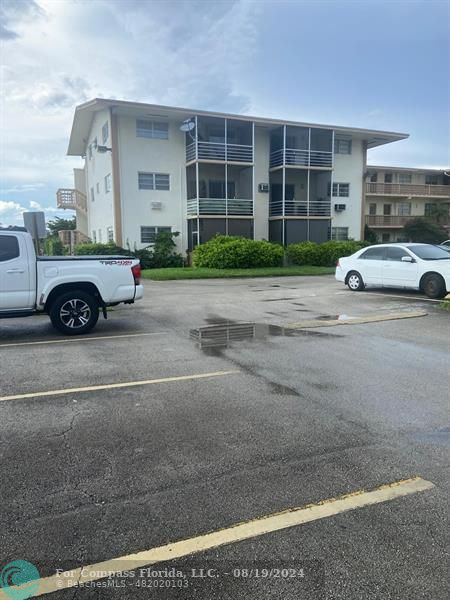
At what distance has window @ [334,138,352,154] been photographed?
3203 cm

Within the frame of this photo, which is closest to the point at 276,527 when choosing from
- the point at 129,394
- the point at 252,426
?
the point at 252,426

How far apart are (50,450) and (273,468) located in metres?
1.90

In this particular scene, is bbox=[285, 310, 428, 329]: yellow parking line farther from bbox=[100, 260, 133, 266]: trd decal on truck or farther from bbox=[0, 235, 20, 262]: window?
bbox=[0, 235, 20, 262]: window

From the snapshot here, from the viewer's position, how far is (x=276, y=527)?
9.01 feet

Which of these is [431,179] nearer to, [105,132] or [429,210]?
[429,210]

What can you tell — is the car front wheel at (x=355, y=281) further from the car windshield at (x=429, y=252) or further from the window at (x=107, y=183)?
the window at (x=107, y=183)

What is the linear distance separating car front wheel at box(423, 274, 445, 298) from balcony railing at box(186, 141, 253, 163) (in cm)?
1733

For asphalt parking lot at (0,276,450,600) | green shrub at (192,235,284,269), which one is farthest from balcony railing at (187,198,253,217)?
asphalt parking lot at (0,276,450,600)

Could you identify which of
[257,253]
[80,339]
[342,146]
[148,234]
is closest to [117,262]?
[80,339]

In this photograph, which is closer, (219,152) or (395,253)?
(395,253)

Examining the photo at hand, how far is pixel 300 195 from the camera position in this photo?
3147 cm

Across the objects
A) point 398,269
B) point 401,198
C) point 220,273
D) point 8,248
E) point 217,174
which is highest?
point 217,174

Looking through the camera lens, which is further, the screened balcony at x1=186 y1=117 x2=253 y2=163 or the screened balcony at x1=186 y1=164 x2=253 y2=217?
the screened balcony at x1=186 y1=164 x2=253 y2=217

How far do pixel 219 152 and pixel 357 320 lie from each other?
65.6 ft
